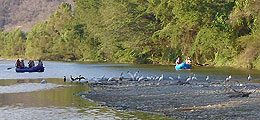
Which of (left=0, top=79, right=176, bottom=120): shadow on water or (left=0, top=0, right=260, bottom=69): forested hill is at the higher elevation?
(left=0, top=0, right=260, bottom=69): forested hill

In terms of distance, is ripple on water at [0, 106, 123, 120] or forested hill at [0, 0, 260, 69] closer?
ripple on water at [0, 106, 123, 120]

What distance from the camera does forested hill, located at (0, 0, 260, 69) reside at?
151ft

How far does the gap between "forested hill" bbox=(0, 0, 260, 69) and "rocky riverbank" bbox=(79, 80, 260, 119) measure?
65.9 feet

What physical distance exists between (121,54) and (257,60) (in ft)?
109

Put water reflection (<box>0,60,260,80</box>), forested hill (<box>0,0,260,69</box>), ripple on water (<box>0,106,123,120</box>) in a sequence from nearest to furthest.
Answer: ripple on water (<box>0,106,123,120</box>)
water reflection (<box>0,60,260,80</box>)
forested hill (<box>0,0,260,69</box>)

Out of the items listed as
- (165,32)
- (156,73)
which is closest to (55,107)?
(156,73)

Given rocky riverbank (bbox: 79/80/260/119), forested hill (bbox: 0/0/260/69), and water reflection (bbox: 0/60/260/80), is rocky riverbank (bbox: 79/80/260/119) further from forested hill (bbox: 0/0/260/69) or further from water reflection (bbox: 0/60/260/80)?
forested hill (bbox: 0/0/260/69)

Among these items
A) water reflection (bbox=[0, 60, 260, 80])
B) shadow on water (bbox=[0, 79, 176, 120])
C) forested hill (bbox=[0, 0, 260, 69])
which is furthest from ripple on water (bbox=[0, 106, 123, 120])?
forested hill (bbox=[0, 0, 260, 69])

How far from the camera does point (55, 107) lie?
21.2m

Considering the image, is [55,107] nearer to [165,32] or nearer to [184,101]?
[184,101]

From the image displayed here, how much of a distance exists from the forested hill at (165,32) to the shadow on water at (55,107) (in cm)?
2306

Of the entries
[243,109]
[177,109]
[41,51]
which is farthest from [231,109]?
[41,51]

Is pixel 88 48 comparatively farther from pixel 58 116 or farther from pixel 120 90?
pixel 58 116

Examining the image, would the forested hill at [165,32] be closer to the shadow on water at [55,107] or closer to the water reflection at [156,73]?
the water reflection at [156,73]
